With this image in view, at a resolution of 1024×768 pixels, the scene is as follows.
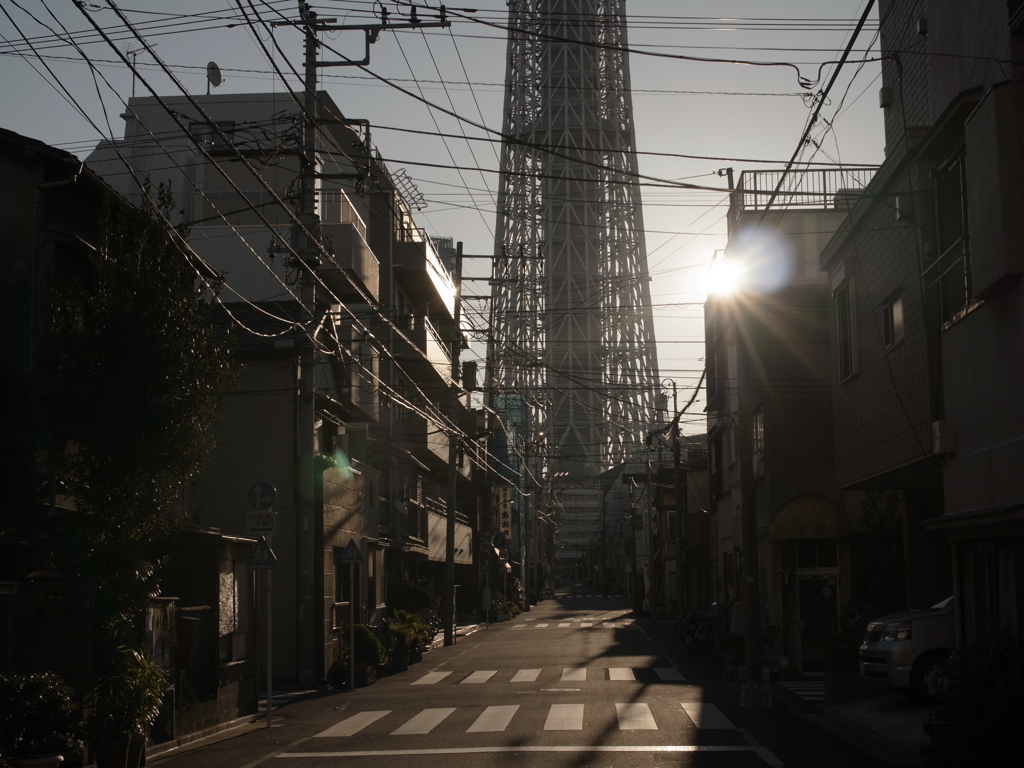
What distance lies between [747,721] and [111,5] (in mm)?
12205

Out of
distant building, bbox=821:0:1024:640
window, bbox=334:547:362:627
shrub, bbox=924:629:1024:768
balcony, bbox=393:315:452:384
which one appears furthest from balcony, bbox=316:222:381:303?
shrub, bbox=924:629:1024:768

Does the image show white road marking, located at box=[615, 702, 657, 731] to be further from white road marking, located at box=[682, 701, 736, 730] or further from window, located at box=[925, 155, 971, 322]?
window, located at box=[925, 155, 971, 322]

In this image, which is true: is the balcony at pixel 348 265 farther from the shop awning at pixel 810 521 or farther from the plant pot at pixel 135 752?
the plant pot at pixel 135 752

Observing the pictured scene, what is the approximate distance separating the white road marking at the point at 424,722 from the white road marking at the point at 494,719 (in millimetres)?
578

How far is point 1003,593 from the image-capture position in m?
12.8

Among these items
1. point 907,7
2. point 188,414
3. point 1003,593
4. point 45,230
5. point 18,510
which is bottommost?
point 1003,593

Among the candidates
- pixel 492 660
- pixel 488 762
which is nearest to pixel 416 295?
pixel 492 660

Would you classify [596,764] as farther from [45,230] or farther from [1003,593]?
[45,230]

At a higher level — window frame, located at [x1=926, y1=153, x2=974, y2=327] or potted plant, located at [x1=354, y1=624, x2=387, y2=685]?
window frame, located at [x1=926, y1=153, x2=974, y2=327]

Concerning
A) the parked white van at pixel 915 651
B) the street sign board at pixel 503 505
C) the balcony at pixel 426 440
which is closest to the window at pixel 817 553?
the parked white van at pixel 915 651

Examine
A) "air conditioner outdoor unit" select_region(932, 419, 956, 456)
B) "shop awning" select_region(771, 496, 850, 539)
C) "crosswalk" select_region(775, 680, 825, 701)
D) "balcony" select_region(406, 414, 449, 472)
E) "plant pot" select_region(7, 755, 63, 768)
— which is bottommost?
"crosswalk" select_region(775, 680, 825, 701)

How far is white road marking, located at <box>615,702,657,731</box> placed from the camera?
49.4 ft

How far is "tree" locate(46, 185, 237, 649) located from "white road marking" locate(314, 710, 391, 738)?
3700 mm

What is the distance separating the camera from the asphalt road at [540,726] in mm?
12570
